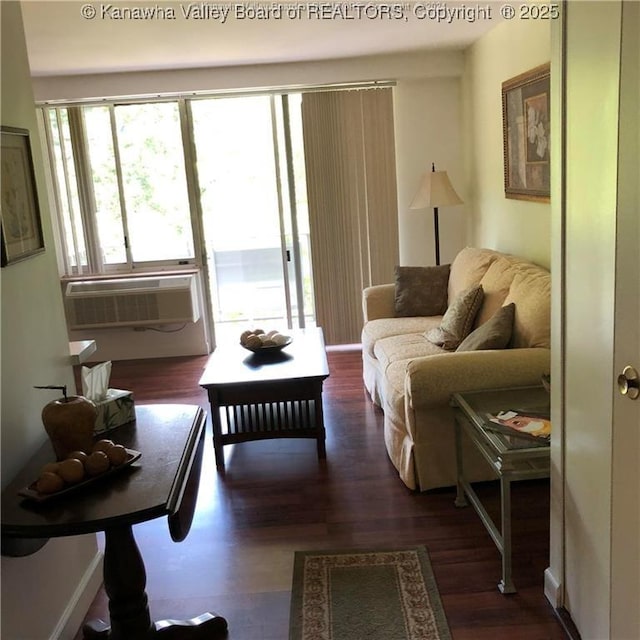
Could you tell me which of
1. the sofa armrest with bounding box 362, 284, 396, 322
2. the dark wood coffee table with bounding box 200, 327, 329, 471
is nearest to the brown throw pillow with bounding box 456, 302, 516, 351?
the dark wood coffee table with bounding box 200, 327, 329, 471

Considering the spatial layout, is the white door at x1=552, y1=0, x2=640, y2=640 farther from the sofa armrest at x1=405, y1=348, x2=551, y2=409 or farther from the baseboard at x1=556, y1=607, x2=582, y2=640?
the sofa armrest at x1=405, y1=348, x2=551, y2=409

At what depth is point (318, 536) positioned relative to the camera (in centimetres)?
280

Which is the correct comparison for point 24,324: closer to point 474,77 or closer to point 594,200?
point 594,200

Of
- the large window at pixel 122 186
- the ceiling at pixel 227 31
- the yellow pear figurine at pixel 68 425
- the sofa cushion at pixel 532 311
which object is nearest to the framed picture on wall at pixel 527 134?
the ceiling at pixel 227 31

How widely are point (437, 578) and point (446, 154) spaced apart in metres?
4.01

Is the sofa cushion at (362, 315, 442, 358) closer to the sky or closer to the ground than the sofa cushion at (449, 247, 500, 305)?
closer to the ground

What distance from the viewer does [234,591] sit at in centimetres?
247

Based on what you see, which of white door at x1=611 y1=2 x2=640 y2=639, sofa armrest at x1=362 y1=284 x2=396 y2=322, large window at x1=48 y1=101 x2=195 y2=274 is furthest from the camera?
large window at x1=48 y1=101 x2=195 y2=274

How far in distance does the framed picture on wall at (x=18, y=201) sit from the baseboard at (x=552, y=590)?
2.01 metres

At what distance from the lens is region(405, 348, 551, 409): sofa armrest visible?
9.34 feet

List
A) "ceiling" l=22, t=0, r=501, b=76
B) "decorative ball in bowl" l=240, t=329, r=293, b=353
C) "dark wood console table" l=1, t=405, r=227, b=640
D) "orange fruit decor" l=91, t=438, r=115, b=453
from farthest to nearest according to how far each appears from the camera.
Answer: "decorative ball in bowl" l=240, t=329, r=293, b=353 → "ceiling" l=22, t=0, r=501, b=76 → "orange fruit decor" l=91, t=438, r=115, b=453 → "dark wood console table" l=1, t=405, r=227, b=640

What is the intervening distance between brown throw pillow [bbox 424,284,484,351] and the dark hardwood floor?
26.4 inches

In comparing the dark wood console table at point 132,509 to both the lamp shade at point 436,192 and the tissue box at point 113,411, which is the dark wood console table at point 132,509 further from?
the lamp shade at point 436,192

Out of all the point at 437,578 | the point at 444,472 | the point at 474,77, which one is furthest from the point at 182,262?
the point at 437,578
